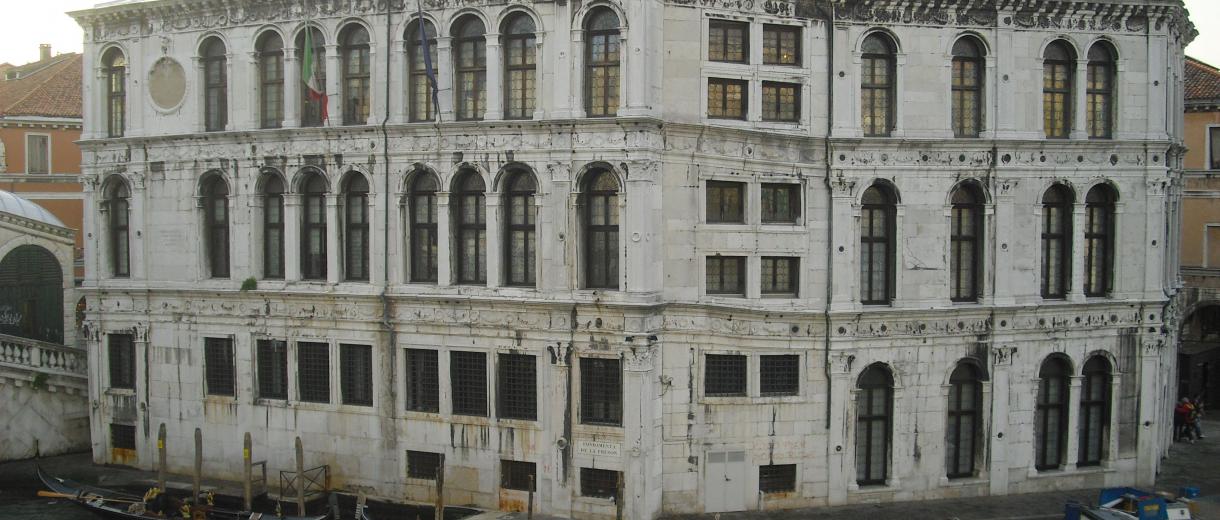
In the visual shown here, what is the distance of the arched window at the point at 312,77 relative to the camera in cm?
2681

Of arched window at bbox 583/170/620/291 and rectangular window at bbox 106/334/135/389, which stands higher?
arched window at bbox 583/170/620/291

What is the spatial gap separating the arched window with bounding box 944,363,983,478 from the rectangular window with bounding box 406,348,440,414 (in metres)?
13.4

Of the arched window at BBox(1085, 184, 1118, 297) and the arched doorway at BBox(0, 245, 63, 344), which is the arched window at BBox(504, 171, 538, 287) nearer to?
the arched window at BBox(1085, 184, 1118, 297)

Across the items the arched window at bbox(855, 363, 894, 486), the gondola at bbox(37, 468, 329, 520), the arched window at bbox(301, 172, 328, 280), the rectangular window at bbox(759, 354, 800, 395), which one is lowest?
the gondola at bbox(37, 468, 329, 520)

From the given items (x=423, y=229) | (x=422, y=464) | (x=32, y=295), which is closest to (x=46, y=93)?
(x=32, y=295)

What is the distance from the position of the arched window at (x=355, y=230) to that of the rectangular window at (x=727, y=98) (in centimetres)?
930

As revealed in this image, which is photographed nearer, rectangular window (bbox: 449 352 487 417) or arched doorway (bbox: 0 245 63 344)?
rectangular window (bbox: 449 352 487 417)

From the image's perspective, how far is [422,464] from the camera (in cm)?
2681

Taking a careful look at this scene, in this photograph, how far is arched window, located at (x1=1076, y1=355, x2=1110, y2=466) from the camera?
93.4ft

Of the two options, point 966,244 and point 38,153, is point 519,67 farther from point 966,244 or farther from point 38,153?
point 38,153

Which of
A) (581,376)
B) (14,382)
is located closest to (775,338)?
(581,376)

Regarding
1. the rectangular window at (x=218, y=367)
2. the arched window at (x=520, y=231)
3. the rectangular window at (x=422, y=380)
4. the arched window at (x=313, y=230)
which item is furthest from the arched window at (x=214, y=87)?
the arched window at (x=520, y=231)

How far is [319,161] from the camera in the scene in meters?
27.4

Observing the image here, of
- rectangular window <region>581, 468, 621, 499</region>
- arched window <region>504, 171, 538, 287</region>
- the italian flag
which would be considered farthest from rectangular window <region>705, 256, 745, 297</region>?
the italian flag
